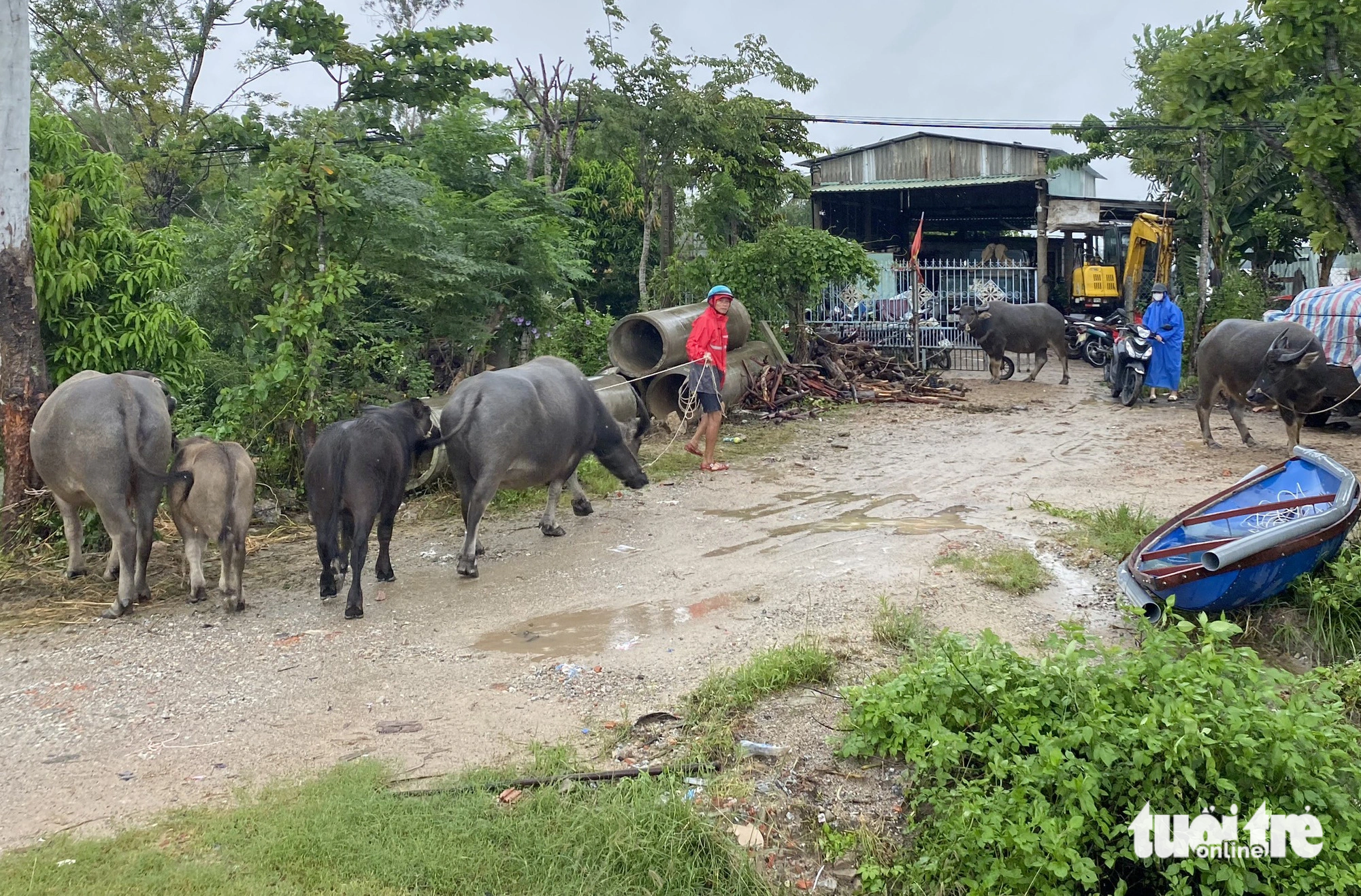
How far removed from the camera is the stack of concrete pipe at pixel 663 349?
13414 mm

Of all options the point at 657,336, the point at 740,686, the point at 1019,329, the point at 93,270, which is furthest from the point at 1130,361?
the point at 93,270

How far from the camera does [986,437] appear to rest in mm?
13289

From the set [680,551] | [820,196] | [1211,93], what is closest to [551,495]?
[680,551]

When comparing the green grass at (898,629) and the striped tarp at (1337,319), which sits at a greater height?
the striped tarp at (1337,319)

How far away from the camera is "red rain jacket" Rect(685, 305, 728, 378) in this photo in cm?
1118

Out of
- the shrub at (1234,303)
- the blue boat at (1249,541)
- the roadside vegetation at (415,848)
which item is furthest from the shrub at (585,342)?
the roadside vegetation at (415,848)

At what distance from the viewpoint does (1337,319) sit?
11812mm

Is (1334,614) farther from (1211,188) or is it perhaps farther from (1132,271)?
(1132,271)

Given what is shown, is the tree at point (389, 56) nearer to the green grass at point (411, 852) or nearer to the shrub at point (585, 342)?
the shrub at point (585, 342)

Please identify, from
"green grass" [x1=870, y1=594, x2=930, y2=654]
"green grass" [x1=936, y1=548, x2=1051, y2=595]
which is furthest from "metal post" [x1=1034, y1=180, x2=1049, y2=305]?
"green grass" [x1=870, y1=594, x2=930, y2=654]

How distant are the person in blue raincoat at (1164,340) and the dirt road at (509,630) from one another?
478 cm

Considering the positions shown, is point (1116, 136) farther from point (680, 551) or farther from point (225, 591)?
point (225, 591)

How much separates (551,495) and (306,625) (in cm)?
268

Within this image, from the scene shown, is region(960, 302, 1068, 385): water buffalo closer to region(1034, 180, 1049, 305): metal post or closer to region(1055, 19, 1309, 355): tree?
region(1055, 19, 1309, 355): tree
